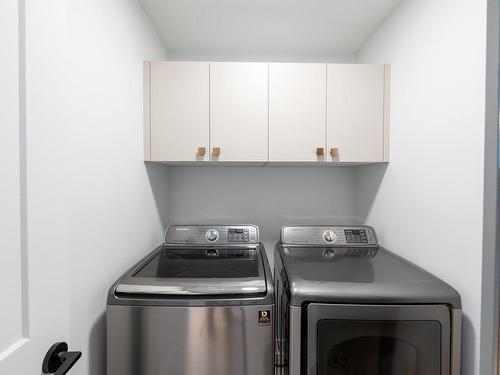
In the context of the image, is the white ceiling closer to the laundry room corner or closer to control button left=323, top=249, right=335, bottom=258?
the laundry room corner

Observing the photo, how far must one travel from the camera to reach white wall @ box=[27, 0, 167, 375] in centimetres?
67

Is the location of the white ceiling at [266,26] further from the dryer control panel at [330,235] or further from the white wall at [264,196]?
the dryer control panel at [330,235]

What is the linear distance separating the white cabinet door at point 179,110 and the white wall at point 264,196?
0.49 m

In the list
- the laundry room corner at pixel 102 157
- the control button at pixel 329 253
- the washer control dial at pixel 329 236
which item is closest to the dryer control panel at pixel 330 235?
the washer control dial at pixel 329 236

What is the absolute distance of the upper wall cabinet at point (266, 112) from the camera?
5.31 feet

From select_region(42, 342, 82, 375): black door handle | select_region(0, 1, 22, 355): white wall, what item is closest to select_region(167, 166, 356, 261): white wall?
select_region(42, 342, 82, 375): black door handle

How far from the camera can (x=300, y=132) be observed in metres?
1.65

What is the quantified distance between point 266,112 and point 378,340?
1.28 meters

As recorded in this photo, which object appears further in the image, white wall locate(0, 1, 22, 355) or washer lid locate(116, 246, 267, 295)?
washer lid locate(116, 246, 267, 295)

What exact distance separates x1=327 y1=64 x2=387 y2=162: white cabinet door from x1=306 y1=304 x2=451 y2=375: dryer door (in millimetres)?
898

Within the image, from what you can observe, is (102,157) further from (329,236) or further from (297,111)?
(329,236)

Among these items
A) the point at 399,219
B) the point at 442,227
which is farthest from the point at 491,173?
the point at 399,219

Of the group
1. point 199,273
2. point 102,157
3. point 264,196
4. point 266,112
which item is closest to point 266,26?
point 266,112

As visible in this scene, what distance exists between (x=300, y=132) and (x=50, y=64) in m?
1.27
